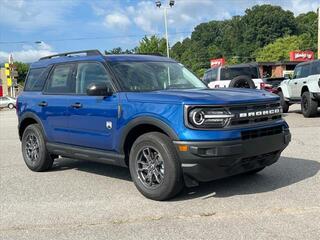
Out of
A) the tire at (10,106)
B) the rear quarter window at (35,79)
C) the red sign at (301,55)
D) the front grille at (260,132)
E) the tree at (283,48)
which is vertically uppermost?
the tree at (283,48)

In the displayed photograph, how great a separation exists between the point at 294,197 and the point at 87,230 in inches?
100.0

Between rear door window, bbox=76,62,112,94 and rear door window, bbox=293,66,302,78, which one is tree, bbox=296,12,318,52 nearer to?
A: rear door window, bbox=293,66,302,78

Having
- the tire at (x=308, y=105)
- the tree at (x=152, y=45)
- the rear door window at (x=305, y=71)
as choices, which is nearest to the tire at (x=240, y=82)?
the tire at (x=308, y=105)

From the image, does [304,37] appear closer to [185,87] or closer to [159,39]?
[159,39]

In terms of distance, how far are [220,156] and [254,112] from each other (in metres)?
0.79

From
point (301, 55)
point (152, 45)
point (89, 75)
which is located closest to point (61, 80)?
point (89, 75)

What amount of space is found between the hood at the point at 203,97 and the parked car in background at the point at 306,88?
9.94 metres

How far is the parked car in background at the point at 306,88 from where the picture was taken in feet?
51.8

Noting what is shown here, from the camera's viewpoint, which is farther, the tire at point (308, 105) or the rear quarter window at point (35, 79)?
the tire at point (308, 105)

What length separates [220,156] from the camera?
18.0 feet

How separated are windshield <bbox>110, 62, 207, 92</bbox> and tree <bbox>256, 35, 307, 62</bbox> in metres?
101

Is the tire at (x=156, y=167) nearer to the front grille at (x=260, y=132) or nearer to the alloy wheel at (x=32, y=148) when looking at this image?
the front grille at (x=260, y=132)

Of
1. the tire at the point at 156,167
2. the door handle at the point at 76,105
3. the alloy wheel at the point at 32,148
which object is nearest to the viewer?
the tire at the point at 156,167

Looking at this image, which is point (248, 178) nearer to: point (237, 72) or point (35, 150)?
point (35, 150)
